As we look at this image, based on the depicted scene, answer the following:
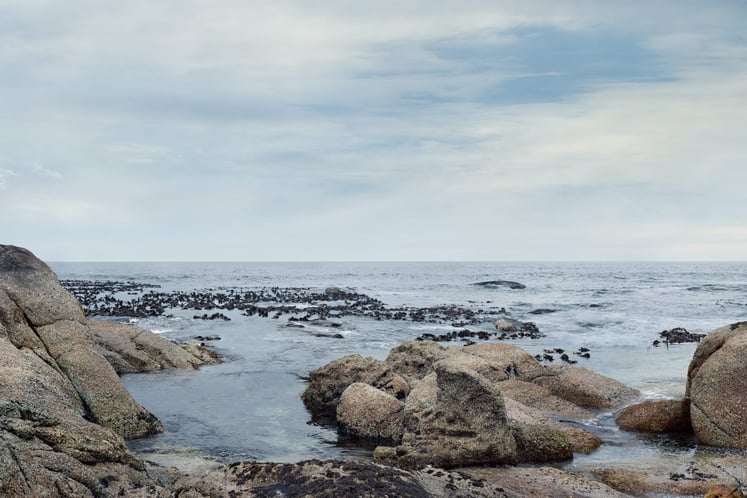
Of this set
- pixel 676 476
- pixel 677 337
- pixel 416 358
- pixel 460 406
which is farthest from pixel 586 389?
pixel 677 337

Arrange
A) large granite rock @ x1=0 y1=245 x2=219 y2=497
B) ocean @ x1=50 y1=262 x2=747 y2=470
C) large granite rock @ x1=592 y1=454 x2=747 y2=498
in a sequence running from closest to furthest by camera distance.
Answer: large granite rock @ x1=0 y1=245 x2=219 y2=497 → large granite rock @ x1=592 y1=454 x2=747 y2=498 → ocean @ x1=50 y1=262 x2=747 y2=470

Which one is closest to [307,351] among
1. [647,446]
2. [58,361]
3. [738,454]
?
[58,361]

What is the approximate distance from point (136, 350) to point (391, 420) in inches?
476

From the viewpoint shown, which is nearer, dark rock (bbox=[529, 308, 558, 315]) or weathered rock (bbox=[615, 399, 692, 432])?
weathered rock (bbox=[615, 399, 692, 432])

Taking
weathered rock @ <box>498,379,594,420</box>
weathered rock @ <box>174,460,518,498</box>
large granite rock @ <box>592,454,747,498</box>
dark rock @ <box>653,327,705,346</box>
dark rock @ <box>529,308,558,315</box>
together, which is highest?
weathered rock @ <box>174,460,518,498</box>

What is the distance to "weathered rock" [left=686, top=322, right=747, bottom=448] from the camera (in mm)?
13578

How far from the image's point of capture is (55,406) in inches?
332

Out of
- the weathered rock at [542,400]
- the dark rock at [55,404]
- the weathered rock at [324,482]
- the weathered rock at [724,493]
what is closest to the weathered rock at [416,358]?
the weathered rock at [542,400]

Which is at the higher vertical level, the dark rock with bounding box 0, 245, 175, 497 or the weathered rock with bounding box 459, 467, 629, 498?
the dark rock with bounding box 0, 245, 175, 497

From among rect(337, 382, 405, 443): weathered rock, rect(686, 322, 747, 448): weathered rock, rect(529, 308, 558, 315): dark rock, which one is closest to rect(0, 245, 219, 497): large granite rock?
rect(337, 382, 405, 443): weathered rock

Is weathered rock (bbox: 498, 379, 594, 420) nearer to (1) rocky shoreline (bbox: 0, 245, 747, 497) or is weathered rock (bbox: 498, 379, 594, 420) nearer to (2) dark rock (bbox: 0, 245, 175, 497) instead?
(1) rocky shoreline (bbox: 0, 245, 747, 497)

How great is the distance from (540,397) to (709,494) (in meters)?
8.65

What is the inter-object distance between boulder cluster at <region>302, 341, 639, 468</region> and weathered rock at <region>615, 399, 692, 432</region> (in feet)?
4.71

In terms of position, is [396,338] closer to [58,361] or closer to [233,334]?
[233,334]
